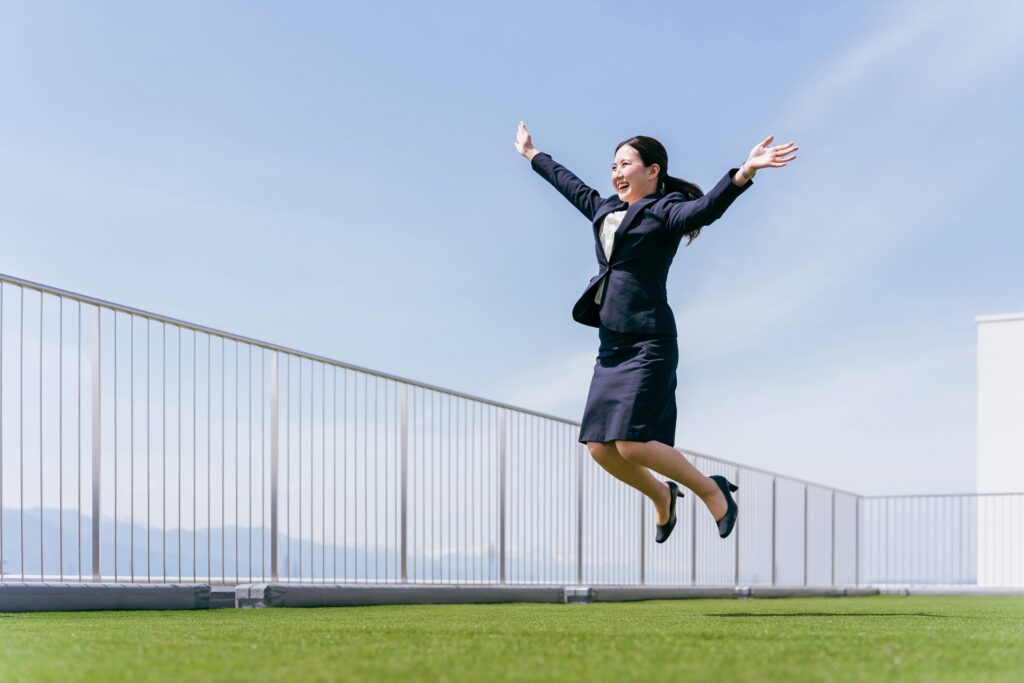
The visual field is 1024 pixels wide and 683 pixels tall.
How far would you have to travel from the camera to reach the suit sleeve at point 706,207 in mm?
3887

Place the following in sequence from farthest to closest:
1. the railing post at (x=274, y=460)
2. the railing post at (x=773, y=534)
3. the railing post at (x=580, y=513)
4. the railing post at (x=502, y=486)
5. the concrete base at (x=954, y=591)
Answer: the concrete base at (x=954, y=591)
the railing post at (x=773, y=534)
the railing post at (x=580, y=513)
the railing post at (x=502, y=486)
the railing post at (x=274, y=460)

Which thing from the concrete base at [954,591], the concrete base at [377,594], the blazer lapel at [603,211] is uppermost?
the blazer lapel at [603,211]

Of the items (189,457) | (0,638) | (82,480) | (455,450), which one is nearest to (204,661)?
(0,638)

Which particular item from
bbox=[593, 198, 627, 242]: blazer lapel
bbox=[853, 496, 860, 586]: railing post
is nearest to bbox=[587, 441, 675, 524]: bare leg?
bbox=[593, 198, 627, 242]: blazer lapel

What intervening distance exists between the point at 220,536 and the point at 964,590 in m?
11.7

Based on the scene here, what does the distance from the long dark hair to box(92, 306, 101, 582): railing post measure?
2816mm

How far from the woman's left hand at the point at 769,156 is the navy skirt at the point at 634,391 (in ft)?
2.37

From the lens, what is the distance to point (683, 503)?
11.5m

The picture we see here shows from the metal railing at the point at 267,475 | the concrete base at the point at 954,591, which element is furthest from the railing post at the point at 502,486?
the concrete base at the point at 954,591

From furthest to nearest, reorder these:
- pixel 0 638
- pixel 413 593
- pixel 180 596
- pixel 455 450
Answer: pixel 455 450 → pixel 413 593 → pixel 180 596 → pixel 0 638

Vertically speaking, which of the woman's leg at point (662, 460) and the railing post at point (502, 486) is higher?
the woman's leg at point (662, 460)

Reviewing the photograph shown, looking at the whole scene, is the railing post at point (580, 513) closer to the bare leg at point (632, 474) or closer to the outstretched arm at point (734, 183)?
the bare leg at point (632, 474)

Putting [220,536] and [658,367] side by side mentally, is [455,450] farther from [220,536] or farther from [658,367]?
[658,367]

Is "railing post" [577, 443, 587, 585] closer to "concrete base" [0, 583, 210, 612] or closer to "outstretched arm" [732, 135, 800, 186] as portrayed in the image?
"concrete base" [0, 583, 210, 612]
